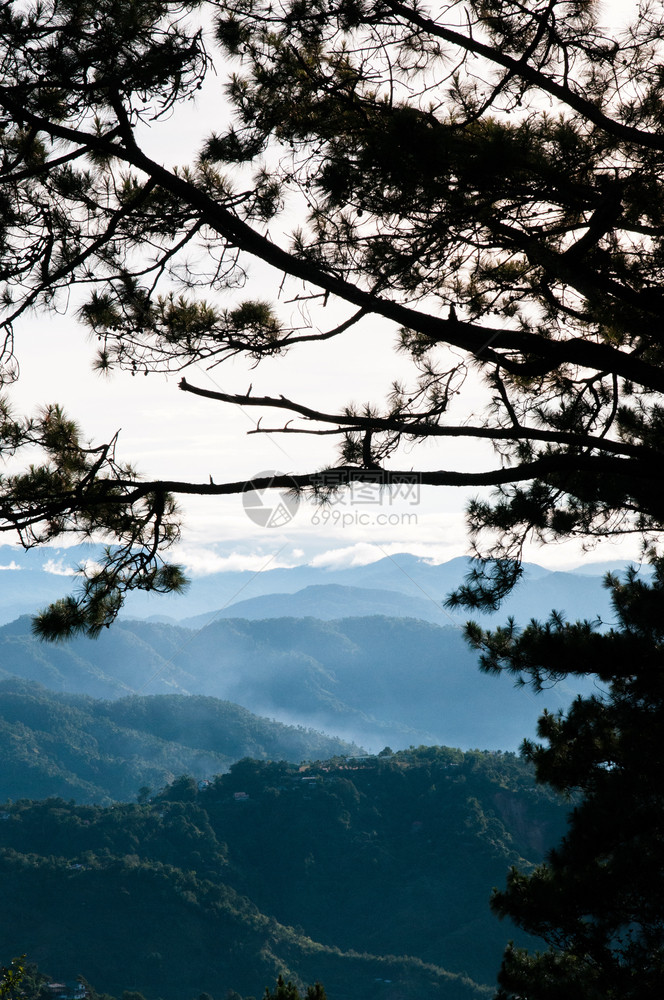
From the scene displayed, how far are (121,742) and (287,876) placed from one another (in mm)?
50661

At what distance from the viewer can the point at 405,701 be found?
A: 592 feet

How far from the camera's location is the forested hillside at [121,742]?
8325 cm

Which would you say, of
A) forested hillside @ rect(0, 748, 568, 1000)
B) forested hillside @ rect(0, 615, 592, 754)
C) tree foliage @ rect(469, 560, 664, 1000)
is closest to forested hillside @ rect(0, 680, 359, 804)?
forested hillside @ rect(0, 748, 568, 1000)

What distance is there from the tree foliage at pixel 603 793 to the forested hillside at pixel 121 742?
84.6 meters

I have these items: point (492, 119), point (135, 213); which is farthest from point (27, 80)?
point (492, 119)

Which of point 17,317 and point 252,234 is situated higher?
point 252,234

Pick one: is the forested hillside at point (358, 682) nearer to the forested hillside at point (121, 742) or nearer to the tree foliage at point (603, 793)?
the forested hillside at point (121, 742)

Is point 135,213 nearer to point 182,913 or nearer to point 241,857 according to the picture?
point 182,913

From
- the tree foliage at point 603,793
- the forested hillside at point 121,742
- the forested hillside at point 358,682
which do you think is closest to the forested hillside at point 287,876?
the forested hillside at point 121,742

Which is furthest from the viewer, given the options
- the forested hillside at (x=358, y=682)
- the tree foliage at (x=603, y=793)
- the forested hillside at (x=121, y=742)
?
the forested hillside at (x=358, y=682)

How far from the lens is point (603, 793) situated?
372 centimetres

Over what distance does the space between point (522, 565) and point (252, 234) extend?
1788 mm

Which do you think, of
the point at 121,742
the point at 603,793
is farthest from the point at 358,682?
the point at 603,793

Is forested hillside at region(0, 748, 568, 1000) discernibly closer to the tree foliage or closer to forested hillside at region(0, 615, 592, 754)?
the tree foliage
